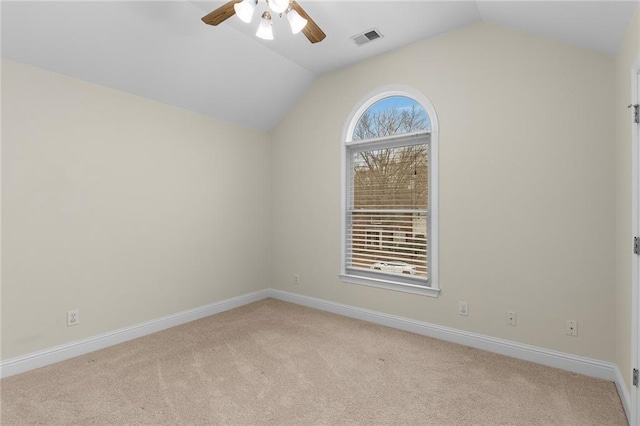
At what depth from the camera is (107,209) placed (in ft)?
9.82

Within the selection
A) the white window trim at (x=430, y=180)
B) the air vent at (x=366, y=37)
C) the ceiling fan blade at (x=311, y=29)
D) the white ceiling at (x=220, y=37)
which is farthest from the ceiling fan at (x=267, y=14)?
the white window trim at (x=430, y=180)

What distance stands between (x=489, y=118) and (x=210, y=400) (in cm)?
318

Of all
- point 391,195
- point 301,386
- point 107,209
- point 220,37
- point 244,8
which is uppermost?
point 220,37

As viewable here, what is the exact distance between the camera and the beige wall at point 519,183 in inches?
96.4

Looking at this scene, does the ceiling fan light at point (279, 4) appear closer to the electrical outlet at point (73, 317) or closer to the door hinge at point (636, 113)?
the door hinge at point (636, 113)

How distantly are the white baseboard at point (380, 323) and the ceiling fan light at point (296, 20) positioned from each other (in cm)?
288

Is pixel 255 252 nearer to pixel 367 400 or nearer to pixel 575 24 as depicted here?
pixel 367 400

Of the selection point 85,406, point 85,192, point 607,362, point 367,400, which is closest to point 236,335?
point 85,406

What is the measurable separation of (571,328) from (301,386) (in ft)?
7.10

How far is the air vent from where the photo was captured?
3.09 m

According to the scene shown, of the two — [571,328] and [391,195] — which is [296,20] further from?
[571,328]

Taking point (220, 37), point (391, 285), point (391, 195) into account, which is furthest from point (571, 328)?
point (220, 37)

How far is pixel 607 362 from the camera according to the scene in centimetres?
240

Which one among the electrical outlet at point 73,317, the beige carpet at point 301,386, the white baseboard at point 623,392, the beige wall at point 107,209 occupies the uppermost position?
the beige wall at point 107,209
